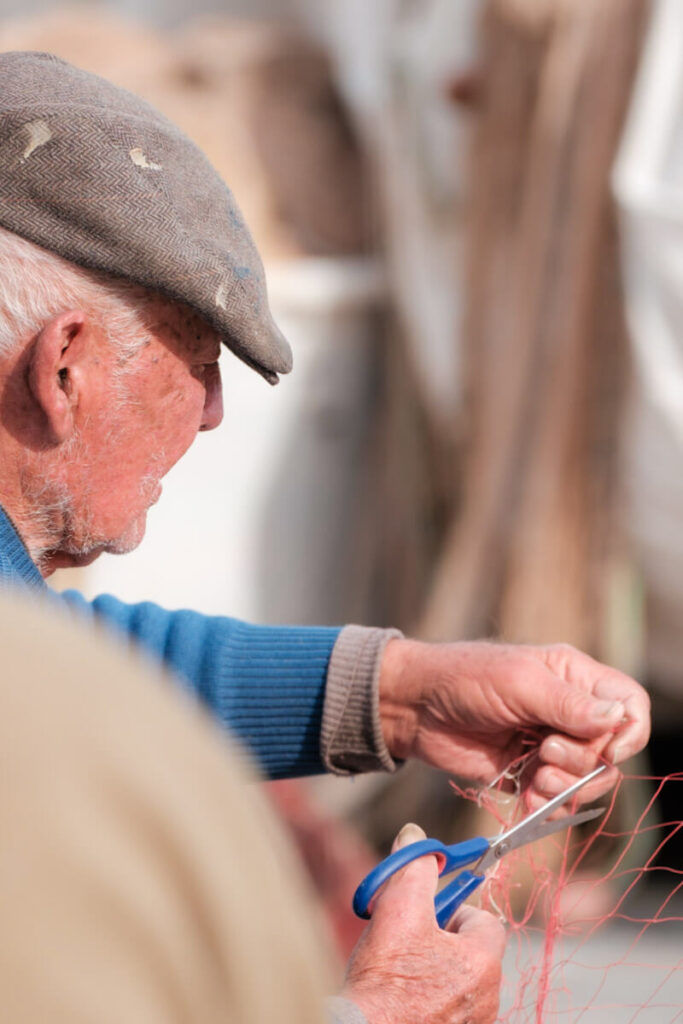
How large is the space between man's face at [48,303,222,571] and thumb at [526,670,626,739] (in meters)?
0.35

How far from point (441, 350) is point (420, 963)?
1.71 meters

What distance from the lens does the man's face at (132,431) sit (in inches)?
36.0

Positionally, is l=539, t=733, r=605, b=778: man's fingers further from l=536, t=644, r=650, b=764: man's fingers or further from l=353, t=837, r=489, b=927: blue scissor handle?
l=353, t=837, r=489, b=927: blue scissor handle

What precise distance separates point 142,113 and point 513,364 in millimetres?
1297

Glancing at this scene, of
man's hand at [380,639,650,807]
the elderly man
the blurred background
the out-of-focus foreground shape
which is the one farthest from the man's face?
the blurred background

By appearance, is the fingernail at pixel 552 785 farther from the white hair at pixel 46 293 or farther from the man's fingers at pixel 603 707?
the white hair at pixel 46 293

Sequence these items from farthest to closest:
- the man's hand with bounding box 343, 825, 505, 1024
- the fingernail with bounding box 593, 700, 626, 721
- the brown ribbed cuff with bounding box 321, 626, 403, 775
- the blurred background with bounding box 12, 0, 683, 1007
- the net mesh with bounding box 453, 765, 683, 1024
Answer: the blurred background with bounding box 12, 0, 683, 1007, the net mesh with bounding box 453, 765, 683, 1024, the brown ribbed cuff with bounding box 321, 626, 403, 775, the fingernail with bounding box 593, 700, 626, 721, the man's hand with bounding box 343, 825, 505, 1024

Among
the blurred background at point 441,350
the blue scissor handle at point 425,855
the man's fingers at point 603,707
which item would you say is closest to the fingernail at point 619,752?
the man's fingers at point 603,707

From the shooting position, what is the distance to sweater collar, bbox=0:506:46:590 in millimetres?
890

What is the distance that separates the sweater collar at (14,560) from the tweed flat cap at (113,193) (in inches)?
8.1

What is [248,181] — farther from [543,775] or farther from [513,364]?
[543,775]

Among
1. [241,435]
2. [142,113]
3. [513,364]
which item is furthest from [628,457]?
[142,113]

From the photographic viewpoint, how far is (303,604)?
2.59 m

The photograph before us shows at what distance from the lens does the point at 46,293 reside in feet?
2.85
